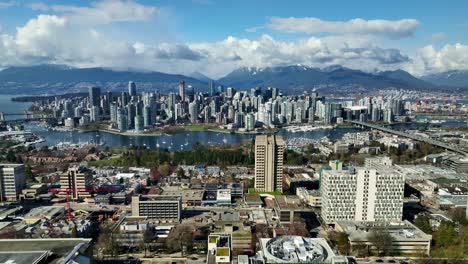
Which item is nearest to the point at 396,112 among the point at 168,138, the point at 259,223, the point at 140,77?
the point at 168,138

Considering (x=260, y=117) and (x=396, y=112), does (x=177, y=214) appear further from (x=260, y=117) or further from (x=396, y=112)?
(x=396, y=112)

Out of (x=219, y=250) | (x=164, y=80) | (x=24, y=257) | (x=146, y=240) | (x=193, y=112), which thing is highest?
(x=164, y=80)

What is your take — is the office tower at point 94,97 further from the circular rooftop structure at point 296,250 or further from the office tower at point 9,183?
the circular rooftop structure at point 296,250

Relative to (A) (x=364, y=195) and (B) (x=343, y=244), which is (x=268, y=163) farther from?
(B) (x=343, y=244)

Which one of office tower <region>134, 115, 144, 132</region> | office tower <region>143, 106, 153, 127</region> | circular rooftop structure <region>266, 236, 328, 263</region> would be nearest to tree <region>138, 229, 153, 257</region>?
circular rooftop structure <region>266, 236, 328, 263</region>

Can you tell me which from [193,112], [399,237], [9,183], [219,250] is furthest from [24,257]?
[193,112]
